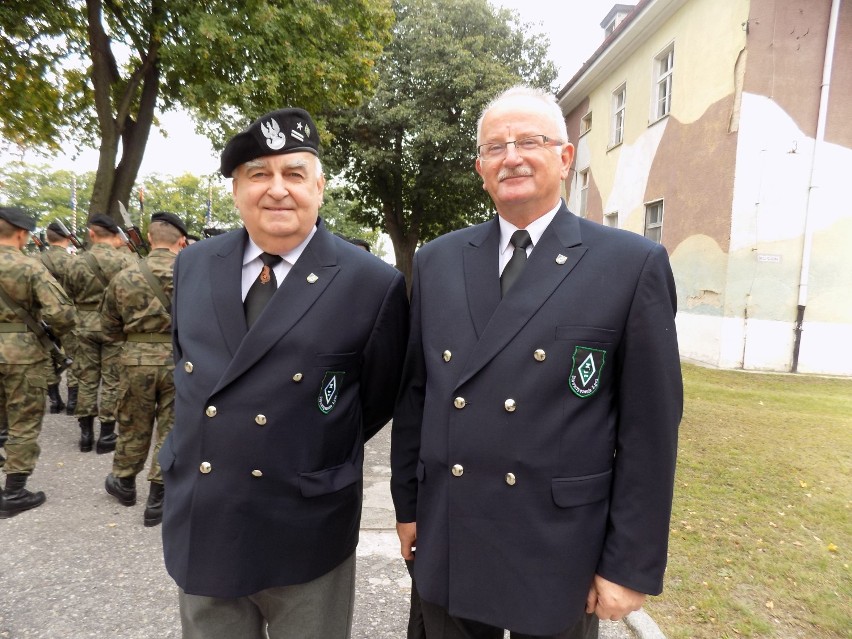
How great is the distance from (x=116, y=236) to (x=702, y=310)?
10262mm

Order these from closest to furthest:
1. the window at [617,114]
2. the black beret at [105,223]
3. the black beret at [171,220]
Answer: the black beret at [171,220], the black beret at [105,223], the window at [617,114]

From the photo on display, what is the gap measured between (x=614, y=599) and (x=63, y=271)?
6933 mm

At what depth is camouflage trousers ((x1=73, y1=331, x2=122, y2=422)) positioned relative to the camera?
222 inches

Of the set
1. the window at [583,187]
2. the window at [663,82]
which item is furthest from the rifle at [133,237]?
the window at [583,187]

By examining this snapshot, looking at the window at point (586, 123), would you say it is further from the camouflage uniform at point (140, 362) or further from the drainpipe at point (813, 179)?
the camouflage uniform at point (140, 362)

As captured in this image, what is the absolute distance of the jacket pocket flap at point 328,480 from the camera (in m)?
1.79

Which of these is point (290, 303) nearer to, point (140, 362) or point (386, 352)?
point (386, 352)

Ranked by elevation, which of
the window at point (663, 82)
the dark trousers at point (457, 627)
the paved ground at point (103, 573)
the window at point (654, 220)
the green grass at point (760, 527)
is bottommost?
the paved ground at point (103, 573)

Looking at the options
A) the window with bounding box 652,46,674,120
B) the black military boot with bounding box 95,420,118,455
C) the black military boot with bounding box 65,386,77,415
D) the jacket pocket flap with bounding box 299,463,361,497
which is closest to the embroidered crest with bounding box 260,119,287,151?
the jacket pocket flap with bounding box 299,463,361,497

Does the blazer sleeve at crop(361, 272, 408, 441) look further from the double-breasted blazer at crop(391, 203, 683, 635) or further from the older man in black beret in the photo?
the double-breasted blazer at crop(391, 203, 683, 635)

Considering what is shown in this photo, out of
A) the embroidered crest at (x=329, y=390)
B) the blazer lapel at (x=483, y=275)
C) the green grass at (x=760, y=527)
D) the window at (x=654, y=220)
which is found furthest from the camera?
the window at (x=654, y=220)

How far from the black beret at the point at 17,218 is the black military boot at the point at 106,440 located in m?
2.07

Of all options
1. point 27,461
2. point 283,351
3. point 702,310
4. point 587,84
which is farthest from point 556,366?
point 587,84

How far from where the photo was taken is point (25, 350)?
4.48 metres
